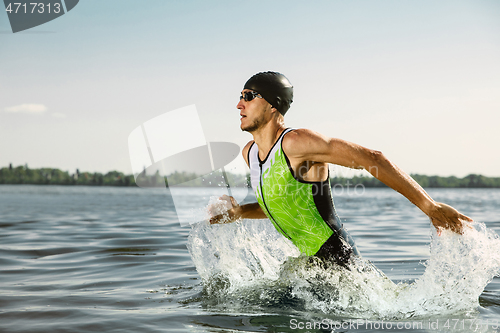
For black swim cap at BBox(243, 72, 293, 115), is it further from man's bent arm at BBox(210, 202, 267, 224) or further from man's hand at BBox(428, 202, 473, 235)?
man's hand at BBox(428, 202, 473, 235)

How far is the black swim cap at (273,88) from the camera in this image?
4.07 m

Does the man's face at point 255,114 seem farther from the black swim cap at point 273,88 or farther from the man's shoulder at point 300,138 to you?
the man's shoulder at point 300,138

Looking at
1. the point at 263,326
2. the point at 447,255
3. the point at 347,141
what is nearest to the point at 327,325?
the point at 263,326

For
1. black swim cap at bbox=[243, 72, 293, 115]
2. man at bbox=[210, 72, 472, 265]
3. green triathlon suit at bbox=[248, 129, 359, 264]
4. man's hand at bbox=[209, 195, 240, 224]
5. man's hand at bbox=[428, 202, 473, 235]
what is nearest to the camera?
man's hand at bbox=[428, 202, 473, 235]

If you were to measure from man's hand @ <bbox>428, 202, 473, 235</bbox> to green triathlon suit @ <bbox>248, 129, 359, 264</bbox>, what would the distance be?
42.4 inches

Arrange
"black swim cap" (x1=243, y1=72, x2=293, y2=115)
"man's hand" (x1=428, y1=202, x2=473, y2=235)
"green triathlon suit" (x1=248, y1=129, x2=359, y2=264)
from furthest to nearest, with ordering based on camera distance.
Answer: "black swim cap" (x1=243, y1=72, x2=293, y2=115)
"green triathlon suit" (x1=248, y1=129, x2=359, y2=264)
"man's hand" (x1=428, y1=202, x2=473, y2=235)

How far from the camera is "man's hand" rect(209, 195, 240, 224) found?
15.1 feet

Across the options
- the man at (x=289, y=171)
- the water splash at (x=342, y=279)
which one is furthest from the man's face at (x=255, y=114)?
the water splash at (x=342, y=279)

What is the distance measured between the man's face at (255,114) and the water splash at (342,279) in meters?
1.01

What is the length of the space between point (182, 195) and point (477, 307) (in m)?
3.24

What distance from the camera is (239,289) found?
452 cm

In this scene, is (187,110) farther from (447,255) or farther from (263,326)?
(447,255)

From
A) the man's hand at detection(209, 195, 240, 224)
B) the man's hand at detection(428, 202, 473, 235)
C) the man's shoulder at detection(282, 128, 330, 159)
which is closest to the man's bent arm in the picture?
the man's hand at detection(209, 195, 240, 224)

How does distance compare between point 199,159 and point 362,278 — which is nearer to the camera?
point 362,278
